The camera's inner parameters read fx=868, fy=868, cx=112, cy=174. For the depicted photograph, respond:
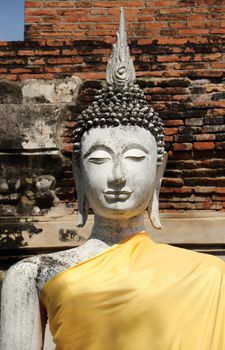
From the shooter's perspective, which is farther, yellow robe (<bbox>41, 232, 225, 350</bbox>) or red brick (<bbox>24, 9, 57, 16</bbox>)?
red brick (<bbox>24, 9, 57, 16</bbox>)

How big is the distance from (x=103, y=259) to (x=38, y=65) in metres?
3.13

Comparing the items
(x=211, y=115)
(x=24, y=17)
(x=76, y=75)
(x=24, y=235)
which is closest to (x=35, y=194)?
(x=24, y=235)

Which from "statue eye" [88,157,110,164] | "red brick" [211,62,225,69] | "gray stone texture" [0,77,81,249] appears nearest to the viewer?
"statue eye" [88,157,110,164]

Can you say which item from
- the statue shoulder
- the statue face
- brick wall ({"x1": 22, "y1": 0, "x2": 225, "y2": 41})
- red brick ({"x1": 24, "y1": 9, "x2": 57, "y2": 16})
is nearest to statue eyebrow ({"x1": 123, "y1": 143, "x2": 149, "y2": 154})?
the statue face

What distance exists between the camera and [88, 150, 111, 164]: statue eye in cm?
384

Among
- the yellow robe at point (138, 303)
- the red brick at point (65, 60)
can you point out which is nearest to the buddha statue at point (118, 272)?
the yellow robe at point (138, 303)

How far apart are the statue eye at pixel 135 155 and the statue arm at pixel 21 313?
63 cm

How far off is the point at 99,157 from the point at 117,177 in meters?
0.15

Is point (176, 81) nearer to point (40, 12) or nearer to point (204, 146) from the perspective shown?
point (204, 146)

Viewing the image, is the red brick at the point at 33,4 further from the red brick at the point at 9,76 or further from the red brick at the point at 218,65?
the red brick at the point at 218,65

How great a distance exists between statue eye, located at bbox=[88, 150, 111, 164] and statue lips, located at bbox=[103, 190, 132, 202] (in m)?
0.15

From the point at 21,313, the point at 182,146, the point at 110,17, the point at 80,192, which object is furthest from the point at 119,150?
the point at 110,17

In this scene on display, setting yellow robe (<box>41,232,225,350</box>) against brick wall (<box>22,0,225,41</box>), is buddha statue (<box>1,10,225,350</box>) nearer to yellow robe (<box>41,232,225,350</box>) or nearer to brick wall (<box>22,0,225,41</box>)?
yellow robe (<box>41,232,225,350</box>)

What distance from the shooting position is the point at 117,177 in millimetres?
3754
